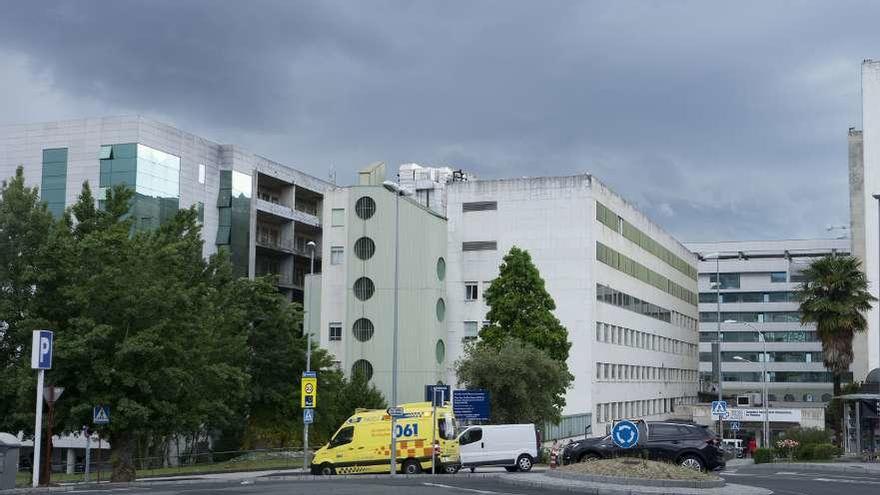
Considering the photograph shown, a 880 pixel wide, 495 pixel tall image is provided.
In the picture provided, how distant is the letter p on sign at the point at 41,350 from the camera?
29516 mm

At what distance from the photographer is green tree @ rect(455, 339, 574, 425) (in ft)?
166

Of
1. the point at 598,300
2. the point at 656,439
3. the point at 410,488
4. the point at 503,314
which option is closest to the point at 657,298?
the point at 598,300

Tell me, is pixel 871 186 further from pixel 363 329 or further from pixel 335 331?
pixel 335 331

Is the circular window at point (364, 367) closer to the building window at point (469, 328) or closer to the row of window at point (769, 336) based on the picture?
the building window at point (469, 328)

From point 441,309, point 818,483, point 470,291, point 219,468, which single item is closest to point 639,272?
point 470,291

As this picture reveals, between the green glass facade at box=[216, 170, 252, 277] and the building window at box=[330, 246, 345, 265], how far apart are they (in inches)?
318

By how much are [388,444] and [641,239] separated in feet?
181

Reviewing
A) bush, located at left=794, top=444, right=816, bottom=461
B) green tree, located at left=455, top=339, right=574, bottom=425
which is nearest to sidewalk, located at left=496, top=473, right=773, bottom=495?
bush, located at left=794, top=444, right=816, bottom=461

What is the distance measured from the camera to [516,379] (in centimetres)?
5034

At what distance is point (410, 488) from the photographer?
25.0 m

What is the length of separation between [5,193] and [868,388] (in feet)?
148

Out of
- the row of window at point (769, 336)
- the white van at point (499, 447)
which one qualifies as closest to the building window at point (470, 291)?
the white van at point (499, 447)

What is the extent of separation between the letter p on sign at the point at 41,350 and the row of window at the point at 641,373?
4794 cm

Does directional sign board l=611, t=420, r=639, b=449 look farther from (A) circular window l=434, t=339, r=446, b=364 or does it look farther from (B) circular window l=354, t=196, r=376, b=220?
(B) circular window l=354, t=196, r=376, b=220
